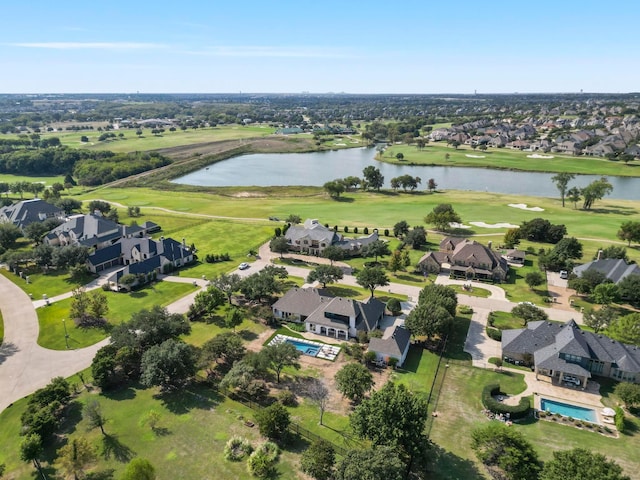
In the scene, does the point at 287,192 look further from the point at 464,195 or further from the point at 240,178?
the point at 464,195

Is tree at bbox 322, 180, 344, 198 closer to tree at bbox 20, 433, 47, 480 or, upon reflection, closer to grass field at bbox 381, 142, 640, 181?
grass field at bbox 381, 142, 640, 181

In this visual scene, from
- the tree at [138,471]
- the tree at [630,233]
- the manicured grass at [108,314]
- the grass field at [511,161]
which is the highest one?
the grass field at [511,161]

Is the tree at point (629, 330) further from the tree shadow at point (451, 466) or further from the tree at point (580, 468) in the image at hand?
the tree shadow at point (451, 466)

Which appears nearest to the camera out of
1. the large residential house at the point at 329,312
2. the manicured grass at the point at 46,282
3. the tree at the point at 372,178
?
the large residential house at the point at 329,312

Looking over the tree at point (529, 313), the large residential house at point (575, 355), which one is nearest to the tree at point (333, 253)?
the tree at point (529, 313)

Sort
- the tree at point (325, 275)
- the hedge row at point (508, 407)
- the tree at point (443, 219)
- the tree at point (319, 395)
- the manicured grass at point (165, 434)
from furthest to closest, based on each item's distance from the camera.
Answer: the tree at point (443, 219) → the tree at point (325, 275) → the hedge row at point (508, 407) → the tree at point (319, 395) → the manicured grass at point (165, 434)

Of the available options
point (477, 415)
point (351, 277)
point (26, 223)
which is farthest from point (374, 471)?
point (26, 223)
